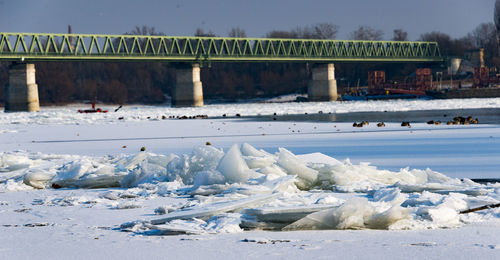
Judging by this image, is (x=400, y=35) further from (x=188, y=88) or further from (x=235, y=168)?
(x=235, y=168)

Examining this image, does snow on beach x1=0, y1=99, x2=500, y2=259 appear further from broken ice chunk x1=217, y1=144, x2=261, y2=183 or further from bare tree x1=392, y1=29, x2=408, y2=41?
bare tree x1=392, y1=29, x2=408, y2=41

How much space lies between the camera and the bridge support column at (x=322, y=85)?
118 m

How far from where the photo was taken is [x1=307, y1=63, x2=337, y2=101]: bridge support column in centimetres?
11812

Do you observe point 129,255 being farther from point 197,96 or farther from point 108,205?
point 197,96

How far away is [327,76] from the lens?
12275 cm

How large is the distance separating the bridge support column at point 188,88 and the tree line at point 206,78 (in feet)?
95.3

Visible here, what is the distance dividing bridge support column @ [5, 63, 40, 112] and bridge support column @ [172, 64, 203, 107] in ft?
64.0

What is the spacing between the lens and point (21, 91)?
3684 inches

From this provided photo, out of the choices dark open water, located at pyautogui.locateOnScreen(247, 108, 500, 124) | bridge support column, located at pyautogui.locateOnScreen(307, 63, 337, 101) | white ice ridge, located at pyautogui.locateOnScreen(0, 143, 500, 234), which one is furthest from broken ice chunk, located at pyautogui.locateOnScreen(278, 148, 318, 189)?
bridge support column, located at pyautogui.locateOnScreen(307, 63, 337, 101)

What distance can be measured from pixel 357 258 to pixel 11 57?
314ft

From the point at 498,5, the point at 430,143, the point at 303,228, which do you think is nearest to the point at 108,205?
the point at 303,228

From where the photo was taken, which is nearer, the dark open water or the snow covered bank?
the dark open water

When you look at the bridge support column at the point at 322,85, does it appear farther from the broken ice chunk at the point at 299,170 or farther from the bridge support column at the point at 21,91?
the broken ice chunk at the point at 299,170

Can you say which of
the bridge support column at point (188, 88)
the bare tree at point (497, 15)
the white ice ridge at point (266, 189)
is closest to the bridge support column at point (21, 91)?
the bridge support column at point (188, 88)
